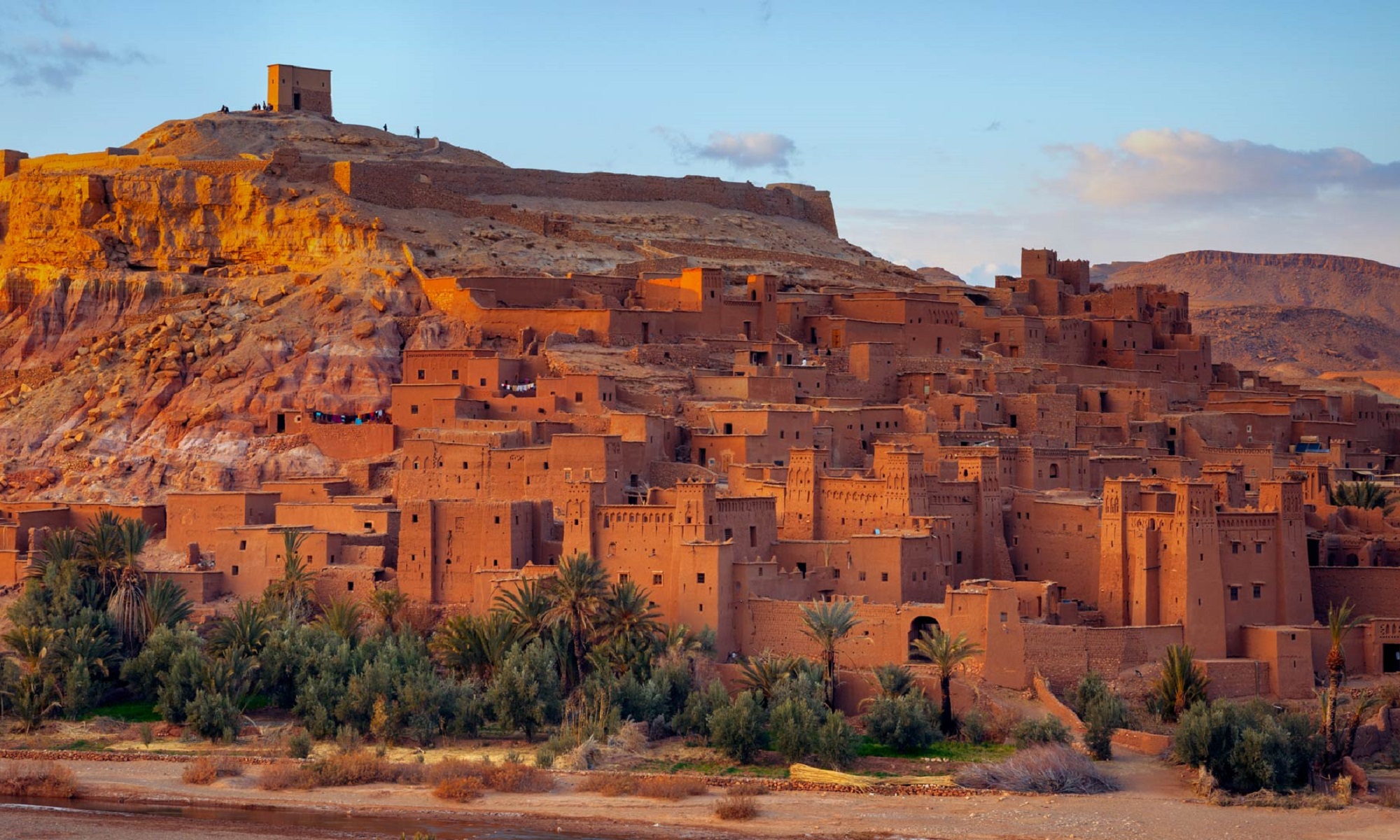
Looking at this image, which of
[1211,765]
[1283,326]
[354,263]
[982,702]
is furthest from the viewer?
[1283,326]

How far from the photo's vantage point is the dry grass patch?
3294cm

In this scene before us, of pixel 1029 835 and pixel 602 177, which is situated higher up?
pixel 602 177

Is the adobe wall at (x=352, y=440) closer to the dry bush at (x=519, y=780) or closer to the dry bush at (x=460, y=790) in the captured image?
the dry bush at (x=519, y=780)

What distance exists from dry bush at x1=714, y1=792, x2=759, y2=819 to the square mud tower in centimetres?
3526

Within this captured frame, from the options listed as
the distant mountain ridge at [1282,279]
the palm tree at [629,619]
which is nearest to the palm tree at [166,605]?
the palm tree at [629,619]

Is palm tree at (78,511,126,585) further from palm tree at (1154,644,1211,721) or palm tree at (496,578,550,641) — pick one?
palm tree at (1154,644,1211,721)

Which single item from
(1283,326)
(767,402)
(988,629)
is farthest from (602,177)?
(1283,326)

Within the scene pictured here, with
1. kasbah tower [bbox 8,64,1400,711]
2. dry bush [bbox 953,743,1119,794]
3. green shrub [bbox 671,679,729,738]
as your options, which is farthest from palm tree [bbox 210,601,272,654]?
dry bush [bbox 953,743,1119,794]

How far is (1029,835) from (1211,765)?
11.6 ft

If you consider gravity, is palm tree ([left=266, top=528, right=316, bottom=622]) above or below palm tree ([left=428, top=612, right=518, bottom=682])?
above

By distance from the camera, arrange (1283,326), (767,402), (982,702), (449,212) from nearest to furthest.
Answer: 1. (982,702)
2. (767,402)
3. (449,212)
4. (1283,326)

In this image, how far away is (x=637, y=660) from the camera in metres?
34.1

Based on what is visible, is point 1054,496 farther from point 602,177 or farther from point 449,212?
point 602,177

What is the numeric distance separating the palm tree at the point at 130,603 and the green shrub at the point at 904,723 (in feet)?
43.2
